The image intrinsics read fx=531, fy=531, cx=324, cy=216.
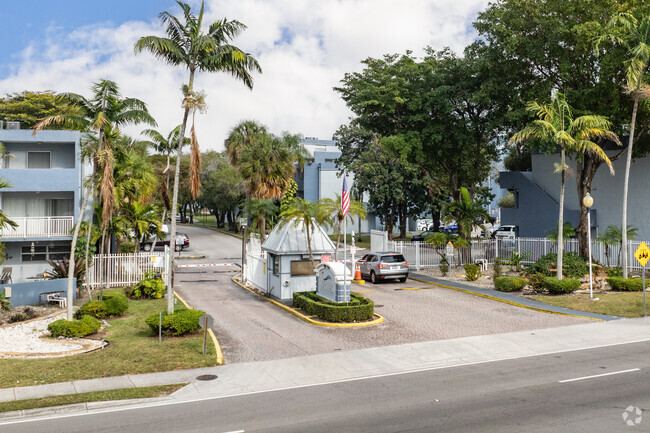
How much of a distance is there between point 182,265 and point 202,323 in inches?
1009

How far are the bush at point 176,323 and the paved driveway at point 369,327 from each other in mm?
977

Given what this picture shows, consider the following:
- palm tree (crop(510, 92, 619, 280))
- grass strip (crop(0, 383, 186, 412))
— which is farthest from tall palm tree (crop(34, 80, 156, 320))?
palm tree (crop(510, 92, 619, 280))

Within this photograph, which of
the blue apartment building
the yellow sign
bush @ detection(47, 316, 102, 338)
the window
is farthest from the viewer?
the window

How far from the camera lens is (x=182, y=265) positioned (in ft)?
128

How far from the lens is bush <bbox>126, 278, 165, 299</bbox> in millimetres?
24578

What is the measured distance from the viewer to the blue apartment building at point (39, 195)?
29500 millimetres

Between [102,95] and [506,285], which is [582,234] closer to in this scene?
[506,285]

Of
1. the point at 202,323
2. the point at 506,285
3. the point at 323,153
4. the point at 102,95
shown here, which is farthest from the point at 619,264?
the point at 323,153

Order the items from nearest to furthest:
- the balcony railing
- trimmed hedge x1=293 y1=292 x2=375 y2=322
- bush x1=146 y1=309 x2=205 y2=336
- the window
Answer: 1. bush x1=146 y1=309 x2=205 y2=336
2. trimmed hedge x1=293 y1=292 x2=375 y2=322
3. the balcony railing
4. the window

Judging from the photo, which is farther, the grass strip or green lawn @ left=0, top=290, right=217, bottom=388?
green lawn @ left=0, top=290, right=217, bottom=388

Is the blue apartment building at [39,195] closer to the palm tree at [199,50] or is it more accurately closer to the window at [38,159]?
the window at [38,159]

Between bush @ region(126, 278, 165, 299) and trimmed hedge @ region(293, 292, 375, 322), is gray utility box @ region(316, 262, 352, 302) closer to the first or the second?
trimmed hedge @ region(293, 292, 375, 322)

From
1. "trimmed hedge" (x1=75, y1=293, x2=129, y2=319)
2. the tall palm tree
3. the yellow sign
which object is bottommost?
"trimmed hedge" (x1=75, y1=293, x2=129, y2=319)

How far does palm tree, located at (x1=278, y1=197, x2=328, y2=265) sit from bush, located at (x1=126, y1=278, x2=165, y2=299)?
657 cm
